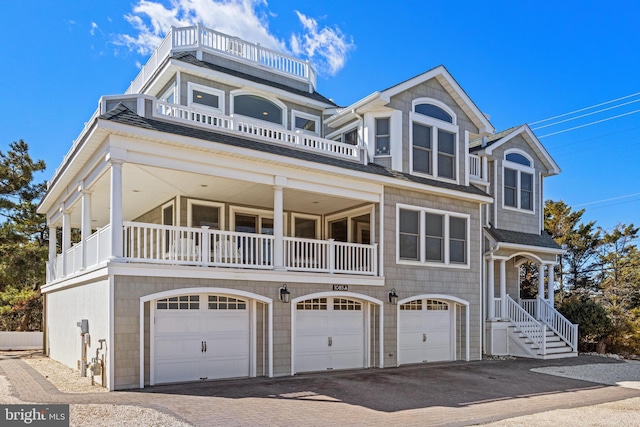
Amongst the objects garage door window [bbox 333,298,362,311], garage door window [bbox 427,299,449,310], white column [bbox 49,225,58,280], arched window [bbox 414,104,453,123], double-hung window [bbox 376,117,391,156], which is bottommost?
garage door window [bbox 427,299,449,310]

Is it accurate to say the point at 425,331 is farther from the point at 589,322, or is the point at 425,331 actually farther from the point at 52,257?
the point at 52,257

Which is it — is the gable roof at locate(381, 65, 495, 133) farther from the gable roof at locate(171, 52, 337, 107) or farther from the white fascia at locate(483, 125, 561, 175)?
the gable roof at locate(171, 52, 337, 107)

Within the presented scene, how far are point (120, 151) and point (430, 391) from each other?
8.75 metres

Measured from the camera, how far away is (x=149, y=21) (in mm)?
17953

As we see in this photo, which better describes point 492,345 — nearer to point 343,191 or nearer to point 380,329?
point 380,329

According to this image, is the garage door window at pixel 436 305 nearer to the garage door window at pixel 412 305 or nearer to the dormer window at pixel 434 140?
the garage door window at pixel 412 305

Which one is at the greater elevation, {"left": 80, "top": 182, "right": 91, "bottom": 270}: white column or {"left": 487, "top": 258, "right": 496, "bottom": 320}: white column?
{"left": 80, "top": 182, "right": 91, "bottom": 270}: white column

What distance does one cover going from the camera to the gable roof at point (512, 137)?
66.5 feet

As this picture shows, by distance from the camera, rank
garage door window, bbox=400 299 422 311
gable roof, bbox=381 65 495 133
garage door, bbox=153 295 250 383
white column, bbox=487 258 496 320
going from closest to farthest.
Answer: garage door, bbox=153 295 250 383, garage door window, bbox=400 299 422 311, gable roof, bbox=381 65 495 133, white column, bbox=487 258 496 320

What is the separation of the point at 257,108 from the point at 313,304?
24.3 ft

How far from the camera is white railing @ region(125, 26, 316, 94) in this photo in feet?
58.2

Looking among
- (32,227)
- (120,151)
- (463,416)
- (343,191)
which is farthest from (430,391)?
(32,227)

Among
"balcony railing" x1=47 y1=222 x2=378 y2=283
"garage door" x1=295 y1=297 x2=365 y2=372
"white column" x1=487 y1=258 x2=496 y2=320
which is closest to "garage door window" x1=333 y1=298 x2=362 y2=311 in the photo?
"garage door" x1=295 y1=297 x2=365 y2=372

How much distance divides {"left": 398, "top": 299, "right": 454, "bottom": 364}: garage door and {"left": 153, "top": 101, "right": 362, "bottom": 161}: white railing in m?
5.20
